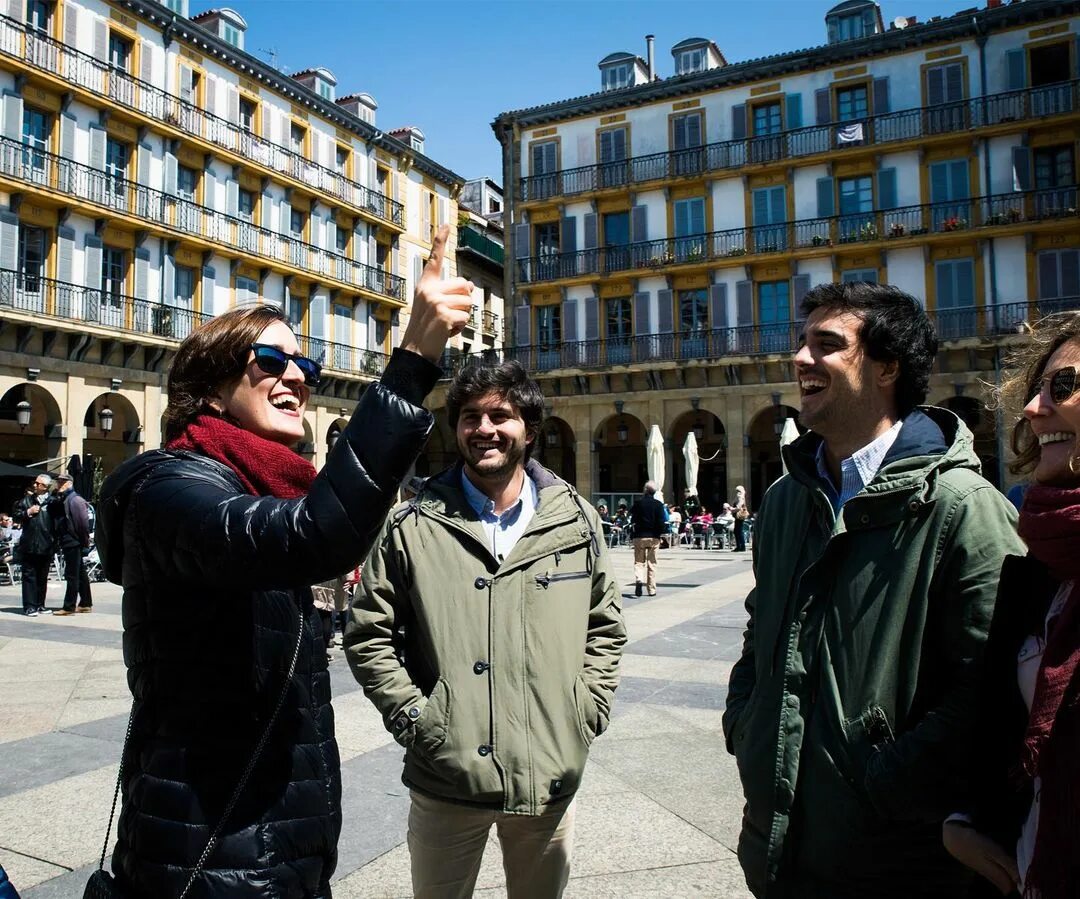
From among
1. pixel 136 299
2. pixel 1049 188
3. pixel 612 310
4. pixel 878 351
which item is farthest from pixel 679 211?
pixel 878 351

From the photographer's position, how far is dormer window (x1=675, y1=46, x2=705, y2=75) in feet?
106

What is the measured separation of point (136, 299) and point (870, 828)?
25.7 metres

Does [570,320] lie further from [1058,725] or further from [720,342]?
[1058,725]

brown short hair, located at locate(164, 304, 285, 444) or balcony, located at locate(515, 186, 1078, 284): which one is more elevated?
balcony, located at locate(515, 186, 1078, 284)

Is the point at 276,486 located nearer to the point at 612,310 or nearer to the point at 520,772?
the point at 520,772

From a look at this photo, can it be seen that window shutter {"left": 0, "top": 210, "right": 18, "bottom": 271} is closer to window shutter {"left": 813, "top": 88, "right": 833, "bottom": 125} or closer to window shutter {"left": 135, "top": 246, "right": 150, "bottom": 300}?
window shutter {"left": 135, "top": 246, "right": 150, "bottom": 300}

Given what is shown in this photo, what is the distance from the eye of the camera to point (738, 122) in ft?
96.0

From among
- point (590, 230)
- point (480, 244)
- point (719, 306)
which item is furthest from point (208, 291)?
point (719, 306)

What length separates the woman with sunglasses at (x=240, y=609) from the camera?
1473 millimetres

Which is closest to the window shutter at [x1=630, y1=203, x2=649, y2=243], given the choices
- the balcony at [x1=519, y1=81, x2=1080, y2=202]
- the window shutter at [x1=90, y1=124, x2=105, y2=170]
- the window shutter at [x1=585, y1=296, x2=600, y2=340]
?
the balcony at [x1=519, y1=81, x2=1080, y2=202]

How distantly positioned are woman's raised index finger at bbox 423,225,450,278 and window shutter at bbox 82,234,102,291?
968 inches

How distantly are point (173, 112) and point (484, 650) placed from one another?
27.1 meters

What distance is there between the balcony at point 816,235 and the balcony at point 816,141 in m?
2.05

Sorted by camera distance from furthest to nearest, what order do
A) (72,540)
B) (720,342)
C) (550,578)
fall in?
(720,342), (72,540), (550,578)
